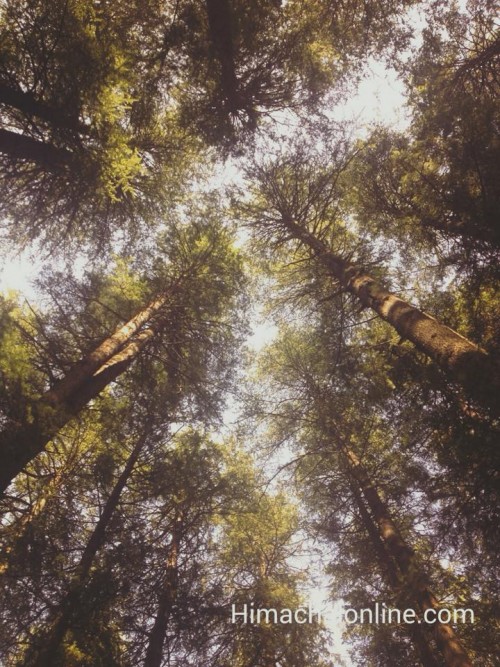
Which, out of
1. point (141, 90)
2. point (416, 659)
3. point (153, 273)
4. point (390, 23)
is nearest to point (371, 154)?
point (390, 23)

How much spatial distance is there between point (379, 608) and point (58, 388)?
26.7 feet

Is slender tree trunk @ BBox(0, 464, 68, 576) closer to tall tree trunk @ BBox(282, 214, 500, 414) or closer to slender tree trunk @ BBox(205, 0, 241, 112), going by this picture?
tall tree trunk @ BBox(282, 214, 500, 414)

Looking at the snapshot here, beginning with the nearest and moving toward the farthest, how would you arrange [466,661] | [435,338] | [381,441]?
1. [435,338]
2. [466,661]
3. [381,441]

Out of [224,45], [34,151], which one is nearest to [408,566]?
[34,151]

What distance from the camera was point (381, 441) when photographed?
975 centimetres

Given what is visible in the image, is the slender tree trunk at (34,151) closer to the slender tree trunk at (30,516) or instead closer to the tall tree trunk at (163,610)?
the slender tree trunk at (30,516)

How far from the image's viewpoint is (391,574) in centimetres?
743

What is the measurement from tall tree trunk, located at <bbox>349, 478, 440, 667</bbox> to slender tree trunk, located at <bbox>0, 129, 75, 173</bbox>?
8.98 metres

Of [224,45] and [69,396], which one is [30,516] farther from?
[224,45]

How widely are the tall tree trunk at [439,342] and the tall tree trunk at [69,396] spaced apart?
4.64 metres

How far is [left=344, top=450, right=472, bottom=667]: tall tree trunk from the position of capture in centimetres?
591

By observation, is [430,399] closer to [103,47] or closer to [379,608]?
[379,608]

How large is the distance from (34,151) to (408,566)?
32.8 ft

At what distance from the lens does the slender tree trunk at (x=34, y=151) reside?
614 cm
